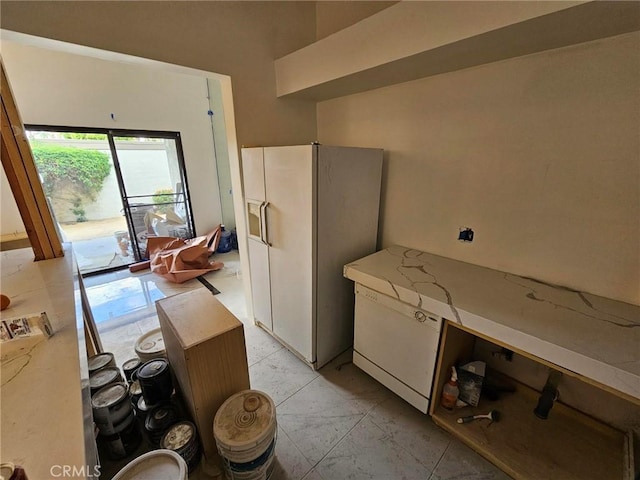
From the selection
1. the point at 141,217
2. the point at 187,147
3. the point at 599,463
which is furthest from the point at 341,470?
the point at 187,147

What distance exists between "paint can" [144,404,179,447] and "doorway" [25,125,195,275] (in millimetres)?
3191

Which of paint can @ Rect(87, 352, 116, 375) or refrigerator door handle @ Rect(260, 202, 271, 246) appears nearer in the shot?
paint can @ Rect(87, 352, 116, 375)

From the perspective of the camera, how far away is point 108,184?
151 inches

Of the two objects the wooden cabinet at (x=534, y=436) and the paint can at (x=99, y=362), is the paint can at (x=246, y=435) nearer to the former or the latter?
the paint can at (x=99, y=362)

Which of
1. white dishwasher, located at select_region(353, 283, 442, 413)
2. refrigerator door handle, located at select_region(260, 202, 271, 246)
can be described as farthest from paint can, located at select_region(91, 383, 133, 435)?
white dishwasher, located at select_region(353, 283, 442, 413)

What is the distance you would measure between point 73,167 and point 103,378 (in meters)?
3.56

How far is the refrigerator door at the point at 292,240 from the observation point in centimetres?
164

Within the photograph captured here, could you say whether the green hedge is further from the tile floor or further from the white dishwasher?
the white dishwasher

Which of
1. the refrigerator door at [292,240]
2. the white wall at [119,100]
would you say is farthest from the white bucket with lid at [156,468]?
the white wall at [119,100]

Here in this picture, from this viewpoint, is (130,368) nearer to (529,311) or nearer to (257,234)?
(257,234)

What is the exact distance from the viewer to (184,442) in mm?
1262

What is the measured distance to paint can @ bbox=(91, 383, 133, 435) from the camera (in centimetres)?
124

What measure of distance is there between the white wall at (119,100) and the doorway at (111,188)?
5.8 inches

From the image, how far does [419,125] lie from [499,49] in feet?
1.95
